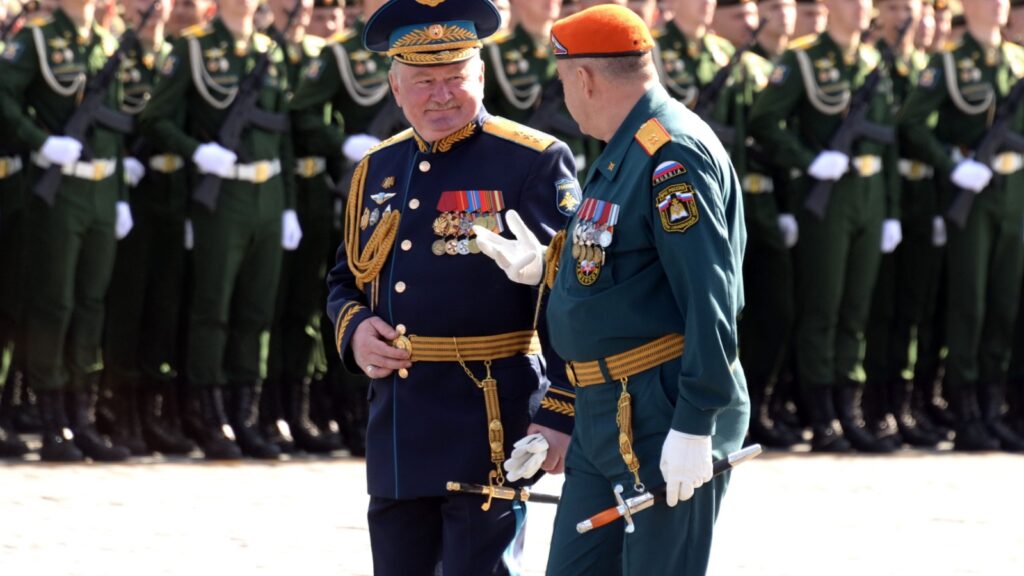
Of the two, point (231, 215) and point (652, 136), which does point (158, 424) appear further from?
point (652, 136)

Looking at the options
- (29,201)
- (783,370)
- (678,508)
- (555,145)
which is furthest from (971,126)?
(678,508)

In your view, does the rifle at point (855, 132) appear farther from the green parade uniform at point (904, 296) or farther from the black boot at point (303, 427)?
the black boot at point (303, 427)

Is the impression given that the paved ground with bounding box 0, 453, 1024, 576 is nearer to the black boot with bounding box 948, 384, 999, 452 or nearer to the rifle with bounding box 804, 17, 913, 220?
the black boot with bounding box 948, 384, 999, 452

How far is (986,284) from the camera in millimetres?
10242

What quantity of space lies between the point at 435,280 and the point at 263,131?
478 cm

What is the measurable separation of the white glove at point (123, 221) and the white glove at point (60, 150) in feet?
1.18

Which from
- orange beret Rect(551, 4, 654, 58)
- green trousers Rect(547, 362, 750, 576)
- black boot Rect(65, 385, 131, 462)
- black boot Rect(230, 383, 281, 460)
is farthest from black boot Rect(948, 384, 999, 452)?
orange beret Rect(551, 4, 654, 58)

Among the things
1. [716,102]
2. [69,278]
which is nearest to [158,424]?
[69,278]

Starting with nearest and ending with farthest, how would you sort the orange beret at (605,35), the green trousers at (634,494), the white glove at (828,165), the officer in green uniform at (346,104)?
the green trousers at (634,494), the orange beret at (605,35), the officer in green uniform at (346,104), the white glove at (828,165)

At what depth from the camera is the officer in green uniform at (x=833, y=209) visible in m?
9.91

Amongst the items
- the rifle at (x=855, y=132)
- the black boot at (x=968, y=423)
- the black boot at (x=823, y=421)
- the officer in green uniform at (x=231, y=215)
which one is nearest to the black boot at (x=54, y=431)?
the officer in green uniform at (x=231, y=215)

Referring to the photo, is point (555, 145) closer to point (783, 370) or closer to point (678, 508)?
point (678, 508)

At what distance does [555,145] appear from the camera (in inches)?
187

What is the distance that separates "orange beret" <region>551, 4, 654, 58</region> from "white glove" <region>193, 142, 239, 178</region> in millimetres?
4985
